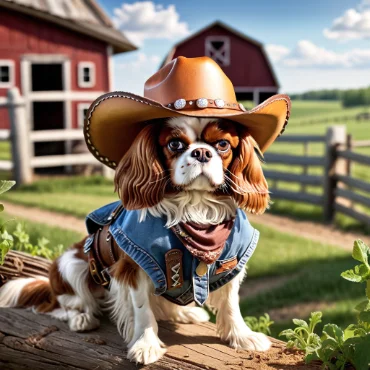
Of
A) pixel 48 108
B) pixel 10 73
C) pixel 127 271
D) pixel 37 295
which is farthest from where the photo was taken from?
pixel 48 108

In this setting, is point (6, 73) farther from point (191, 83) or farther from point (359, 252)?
point (359, 252)

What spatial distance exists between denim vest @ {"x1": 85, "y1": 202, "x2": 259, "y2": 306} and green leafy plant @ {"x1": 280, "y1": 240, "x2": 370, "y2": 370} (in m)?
0.38

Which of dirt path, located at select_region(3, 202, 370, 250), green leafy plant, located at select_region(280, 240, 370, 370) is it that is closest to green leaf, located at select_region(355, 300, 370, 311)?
green leafy plant, located at select_region(280, 240, 370, 370)

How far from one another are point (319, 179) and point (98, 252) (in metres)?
8.07

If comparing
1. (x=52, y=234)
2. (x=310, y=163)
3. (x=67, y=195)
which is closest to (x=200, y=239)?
(x=52, y=234)

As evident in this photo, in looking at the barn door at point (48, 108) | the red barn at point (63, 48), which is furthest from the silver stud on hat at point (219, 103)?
the barn door at point (48, 108)

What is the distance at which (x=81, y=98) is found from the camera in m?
14.2

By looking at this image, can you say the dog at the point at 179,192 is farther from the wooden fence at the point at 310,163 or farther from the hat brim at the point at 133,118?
the wooden fence at the point at 310,163

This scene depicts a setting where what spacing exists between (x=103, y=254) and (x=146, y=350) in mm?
455

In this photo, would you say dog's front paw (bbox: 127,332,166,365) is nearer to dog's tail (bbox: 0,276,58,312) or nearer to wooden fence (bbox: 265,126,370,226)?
dog's tail (bbox: 0,276,58,312)

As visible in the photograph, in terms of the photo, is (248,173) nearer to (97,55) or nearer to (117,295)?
(117,295)

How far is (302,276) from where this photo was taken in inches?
243

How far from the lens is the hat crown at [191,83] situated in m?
2.26

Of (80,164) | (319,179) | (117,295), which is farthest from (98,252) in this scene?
(80,164)
